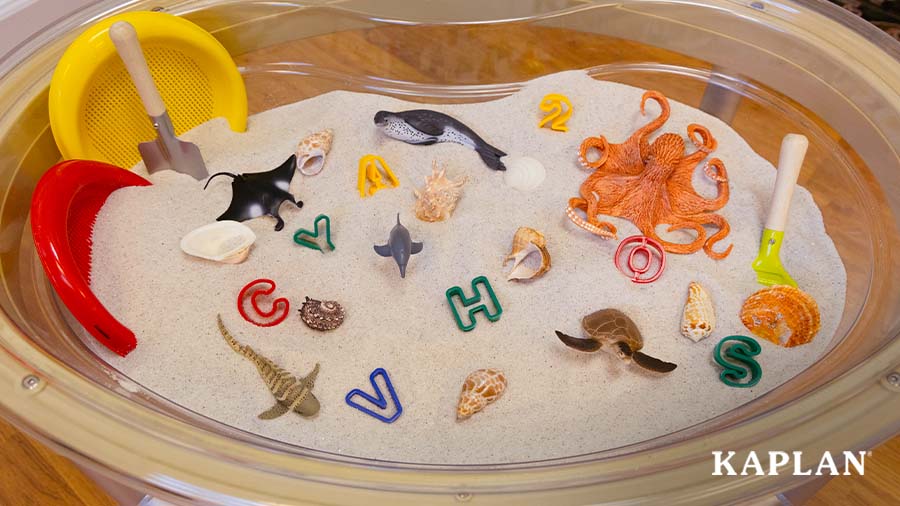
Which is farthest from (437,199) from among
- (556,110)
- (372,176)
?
(556,110)

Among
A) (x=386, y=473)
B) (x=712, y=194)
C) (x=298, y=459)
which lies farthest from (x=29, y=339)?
(x=712, y=194)

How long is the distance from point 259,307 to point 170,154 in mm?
418

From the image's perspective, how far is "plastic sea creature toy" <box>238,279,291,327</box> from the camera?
1.11 m

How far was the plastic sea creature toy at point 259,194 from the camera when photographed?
49.6 inches

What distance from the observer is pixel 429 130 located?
1390 millimetres

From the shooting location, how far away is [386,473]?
2.50 ft

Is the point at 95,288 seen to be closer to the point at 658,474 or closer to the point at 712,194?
the point at 658,474

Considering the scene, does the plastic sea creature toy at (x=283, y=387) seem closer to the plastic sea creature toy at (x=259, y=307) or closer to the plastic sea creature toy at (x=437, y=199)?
the plastic sea creature toy at (x=259, y=307)

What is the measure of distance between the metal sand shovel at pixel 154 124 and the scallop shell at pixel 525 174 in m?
0.63

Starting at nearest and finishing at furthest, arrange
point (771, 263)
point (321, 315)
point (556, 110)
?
1. point (321, 315)
2. point (771, 263)
3. point (556, 110)

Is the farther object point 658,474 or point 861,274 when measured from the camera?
point 861,274

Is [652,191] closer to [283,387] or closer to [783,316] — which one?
[783,316]

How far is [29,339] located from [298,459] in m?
0.45

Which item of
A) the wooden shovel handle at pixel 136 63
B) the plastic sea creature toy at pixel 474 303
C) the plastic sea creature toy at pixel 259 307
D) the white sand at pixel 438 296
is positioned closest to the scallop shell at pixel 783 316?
the white sand at pixel 438 296
